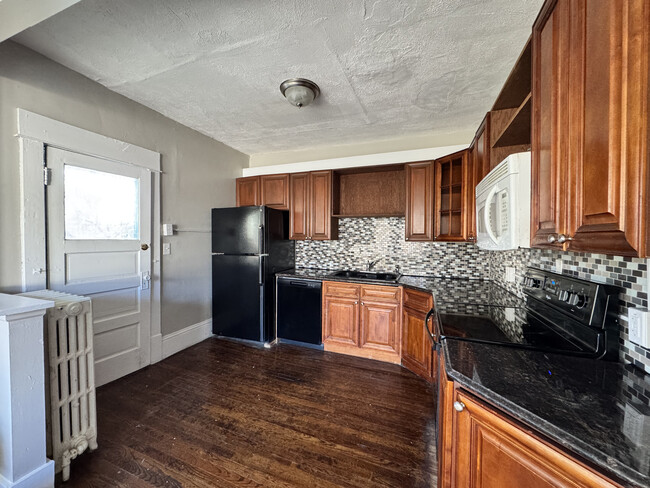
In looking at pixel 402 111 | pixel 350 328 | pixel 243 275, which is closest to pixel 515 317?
pixel 350 328

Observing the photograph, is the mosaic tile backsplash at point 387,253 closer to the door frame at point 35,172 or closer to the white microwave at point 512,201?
the white microwave at point 512,201

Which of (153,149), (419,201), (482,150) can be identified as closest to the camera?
(482,150)

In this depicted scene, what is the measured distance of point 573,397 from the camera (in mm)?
759

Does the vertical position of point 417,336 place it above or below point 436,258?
below

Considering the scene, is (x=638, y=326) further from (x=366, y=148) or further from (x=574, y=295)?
(x=366, y=148)

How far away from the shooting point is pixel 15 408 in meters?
1.22

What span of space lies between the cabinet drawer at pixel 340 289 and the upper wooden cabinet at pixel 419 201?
838mm

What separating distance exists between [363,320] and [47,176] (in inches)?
114

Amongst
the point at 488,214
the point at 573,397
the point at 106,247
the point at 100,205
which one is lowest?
the point at 573,397

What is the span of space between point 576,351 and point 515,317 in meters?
0.50

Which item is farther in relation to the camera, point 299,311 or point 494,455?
point 299,311

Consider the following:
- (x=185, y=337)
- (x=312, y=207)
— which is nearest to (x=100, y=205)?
(x=185, y=337)

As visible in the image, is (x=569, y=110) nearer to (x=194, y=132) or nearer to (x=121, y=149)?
(x=121, y=149)

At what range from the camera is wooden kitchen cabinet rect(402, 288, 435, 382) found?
230cm
